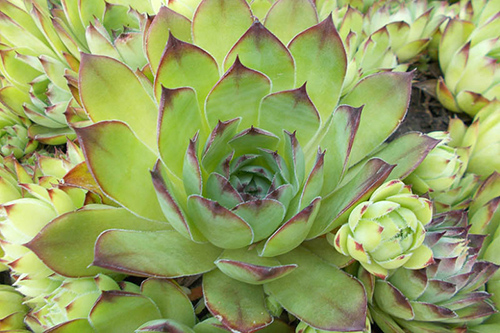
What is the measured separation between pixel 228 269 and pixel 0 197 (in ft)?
2.03

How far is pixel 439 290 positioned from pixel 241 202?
0.44m

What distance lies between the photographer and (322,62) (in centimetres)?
97

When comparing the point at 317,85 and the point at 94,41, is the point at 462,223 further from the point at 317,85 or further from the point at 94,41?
the point at 94,41

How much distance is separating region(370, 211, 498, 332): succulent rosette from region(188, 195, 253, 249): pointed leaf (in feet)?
1.00

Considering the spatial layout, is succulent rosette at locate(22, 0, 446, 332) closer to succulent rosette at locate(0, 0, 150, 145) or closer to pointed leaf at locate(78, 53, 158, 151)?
pointed leaf at locate(78, 53, 158, 151)

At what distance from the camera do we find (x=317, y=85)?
997 millimetres

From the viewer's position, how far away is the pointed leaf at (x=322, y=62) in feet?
3.08

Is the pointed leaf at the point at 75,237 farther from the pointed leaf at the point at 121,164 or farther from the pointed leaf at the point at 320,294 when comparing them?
the pointed leaf at the point at 320,294

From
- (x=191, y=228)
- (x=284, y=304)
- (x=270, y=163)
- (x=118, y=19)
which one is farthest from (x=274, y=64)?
(x=118, y=19)

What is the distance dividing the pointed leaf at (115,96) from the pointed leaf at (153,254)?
22cm

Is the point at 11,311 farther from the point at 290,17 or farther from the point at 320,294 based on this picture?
the point at 290,17

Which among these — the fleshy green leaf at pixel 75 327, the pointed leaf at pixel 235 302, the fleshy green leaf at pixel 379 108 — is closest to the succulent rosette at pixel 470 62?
the fleshy green leaf at pixel 379 108

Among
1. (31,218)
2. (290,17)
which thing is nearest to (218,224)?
(31,218)

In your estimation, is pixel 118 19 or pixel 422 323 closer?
pixel 422 323
